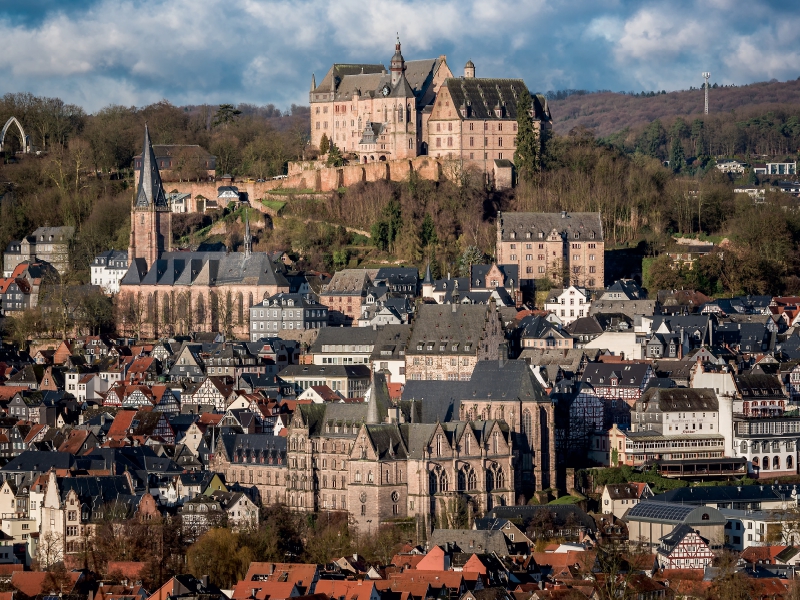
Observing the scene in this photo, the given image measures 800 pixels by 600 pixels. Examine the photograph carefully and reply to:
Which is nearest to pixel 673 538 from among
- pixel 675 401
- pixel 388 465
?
pixel 388 465

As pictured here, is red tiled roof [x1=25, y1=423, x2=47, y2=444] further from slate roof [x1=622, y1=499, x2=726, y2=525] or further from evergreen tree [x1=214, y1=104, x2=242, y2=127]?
evergreen tree [x1=214, y1=104, x2=242, y2=127]

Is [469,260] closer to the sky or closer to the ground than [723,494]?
closer to the sky

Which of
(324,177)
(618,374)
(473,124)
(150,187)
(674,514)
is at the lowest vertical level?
(674,514)

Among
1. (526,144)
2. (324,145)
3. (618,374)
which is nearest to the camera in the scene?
(618,374)

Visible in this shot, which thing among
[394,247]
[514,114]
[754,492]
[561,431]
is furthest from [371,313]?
[754,492]

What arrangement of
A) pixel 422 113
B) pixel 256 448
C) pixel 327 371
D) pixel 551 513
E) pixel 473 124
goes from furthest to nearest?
pixel 422 113, pixel 473 124, pixel 327 371, pixel 256 448, pixel 551 513

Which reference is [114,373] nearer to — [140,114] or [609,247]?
[609,247]

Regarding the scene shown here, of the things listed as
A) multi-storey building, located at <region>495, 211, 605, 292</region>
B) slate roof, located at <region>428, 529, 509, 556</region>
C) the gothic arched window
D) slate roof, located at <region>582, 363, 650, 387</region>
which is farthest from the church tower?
slate roof, located at <region>428, 529, 509, 556</region>

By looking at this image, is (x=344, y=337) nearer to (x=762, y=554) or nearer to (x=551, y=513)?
(x=551, y=513)
